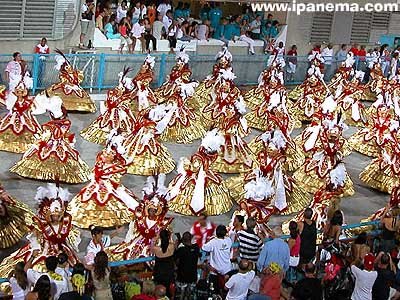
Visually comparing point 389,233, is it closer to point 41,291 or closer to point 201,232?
point 201,232

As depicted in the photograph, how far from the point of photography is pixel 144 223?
947 cm

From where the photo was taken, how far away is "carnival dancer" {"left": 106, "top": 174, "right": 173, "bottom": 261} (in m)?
9.42

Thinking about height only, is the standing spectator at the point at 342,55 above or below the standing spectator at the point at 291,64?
above

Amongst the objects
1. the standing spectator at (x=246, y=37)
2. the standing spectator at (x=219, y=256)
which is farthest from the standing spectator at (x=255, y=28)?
the standing spectator at (x=219, y=256)

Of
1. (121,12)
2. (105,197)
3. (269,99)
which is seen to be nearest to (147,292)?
(105,197)

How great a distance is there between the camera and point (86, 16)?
67.6ft

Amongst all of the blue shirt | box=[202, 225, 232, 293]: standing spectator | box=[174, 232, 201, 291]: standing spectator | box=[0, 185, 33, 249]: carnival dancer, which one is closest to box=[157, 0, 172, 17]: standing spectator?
box=[0, 185, 33, 249]: carnival dancer

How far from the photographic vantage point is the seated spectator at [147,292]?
7.38m

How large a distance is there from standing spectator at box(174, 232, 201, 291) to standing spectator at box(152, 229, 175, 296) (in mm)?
114

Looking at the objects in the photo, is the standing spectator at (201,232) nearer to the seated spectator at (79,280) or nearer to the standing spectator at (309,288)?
the standing spectator at (309,288)

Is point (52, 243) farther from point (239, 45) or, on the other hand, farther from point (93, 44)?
point (239, 45)

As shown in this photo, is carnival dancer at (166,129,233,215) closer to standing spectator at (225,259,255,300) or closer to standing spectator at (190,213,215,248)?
standing spectator at (190,213,215,248)

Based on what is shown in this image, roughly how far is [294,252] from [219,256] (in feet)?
3.47

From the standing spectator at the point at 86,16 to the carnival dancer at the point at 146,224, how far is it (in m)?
11.1
